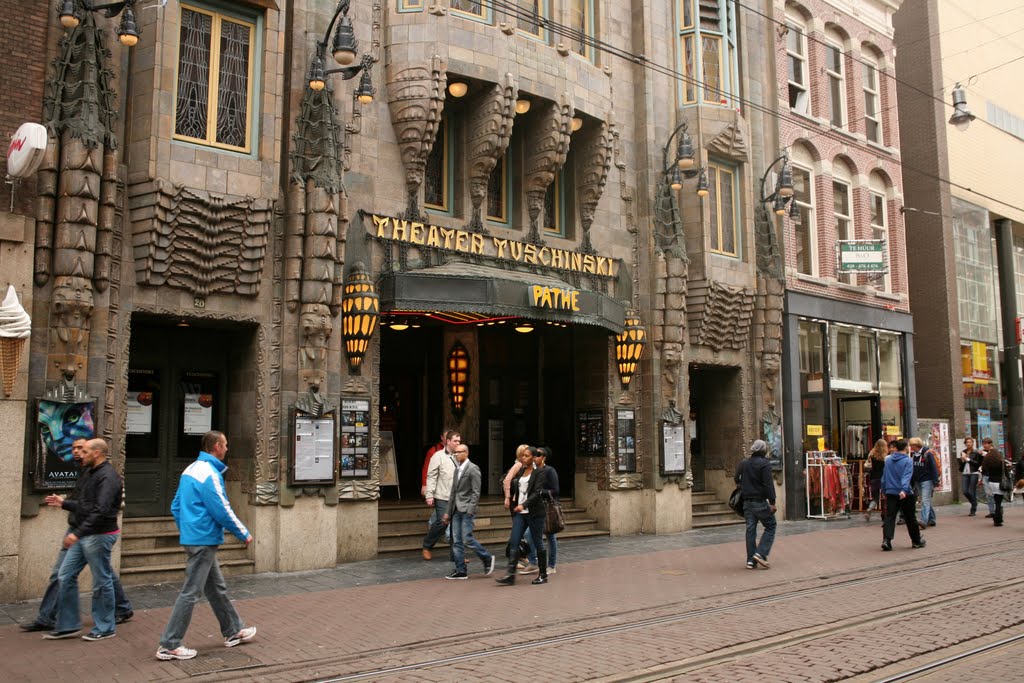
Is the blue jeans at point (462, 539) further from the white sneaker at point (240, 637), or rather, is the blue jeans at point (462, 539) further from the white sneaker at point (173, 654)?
the white sneaker at point (173, 654)

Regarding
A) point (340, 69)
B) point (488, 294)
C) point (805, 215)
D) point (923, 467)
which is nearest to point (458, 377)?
point (488, 294)

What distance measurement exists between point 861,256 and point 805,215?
175 cm

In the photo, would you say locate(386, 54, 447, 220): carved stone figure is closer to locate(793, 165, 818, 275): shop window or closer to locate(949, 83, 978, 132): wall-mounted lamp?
locate(793, 165, 818, 275): shop window

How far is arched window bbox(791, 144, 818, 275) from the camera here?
25344mm

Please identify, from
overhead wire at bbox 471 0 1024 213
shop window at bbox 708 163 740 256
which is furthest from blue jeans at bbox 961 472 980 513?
overhead wire at bbox 471 0 1024 213

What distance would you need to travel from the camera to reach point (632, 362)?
1995 centimetres

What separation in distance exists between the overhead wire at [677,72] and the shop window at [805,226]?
4.02ft

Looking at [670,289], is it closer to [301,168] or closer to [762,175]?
[762,175]

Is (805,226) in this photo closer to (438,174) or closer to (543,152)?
(543,152)

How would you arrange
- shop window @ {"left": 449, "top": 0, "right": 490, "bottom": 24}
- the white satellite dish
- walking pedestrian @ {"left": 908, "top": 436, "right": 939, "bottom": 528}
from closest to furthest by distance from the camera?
the white satellite dish → shop window @ {"left": 449, "top": 0, "right": 490, "bottom": 24} → walking pedestrian @ {"left": 908, "top": 436, "right": 939, "bottom": 528}

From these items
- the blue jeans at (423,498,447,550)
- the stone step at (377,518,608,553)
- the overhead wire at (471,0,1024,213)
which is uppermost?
the overhead wire at (471,0,1024,213)

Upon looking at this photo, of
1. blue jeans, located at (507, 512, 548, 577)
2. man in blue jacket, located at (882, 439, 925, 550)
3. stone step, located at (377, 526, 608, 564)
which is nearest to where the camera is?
blue jeans, located at (507, 512, 548, 577)

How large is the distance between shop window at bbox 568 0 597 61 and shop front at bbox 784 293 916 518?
27.2ft

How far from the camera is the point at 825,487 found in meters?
23.4
